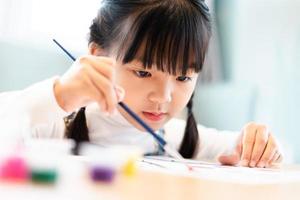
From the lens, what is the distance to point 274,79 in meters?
2.26

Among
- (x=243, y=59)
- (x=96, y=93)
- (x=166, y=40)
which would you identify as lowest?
(x=96, y=93)

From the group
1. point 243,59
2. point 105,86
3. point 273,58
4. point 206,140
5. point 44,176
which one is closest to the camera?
point 44,176

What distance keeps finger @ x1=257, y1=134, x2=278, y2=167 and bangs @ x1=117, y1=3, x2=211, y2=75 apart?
8.0 inches

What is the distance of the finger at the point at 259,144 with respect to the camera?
885mm

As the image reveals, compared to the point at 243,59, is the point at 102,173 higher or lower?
lower

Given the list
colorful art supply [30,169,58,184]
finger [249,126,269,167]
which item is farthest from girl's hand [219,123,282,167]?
colorful art supply [30,169,58,184]

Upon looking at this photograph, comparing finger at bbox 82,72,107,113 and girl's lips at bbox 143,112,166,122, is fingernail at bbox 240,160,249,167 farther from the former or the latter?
finger at bbox 82,72,107,113

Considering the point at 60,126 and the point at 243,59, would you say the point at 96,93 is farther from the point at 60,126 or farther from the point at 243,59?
the point at 243,59

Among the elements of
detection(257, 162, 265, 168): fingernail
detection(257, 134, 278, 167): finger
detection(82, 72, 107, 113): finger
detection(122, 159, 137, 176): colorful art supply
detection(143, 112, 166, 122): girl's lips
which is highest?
detection(82, 72, 107, 113): finger

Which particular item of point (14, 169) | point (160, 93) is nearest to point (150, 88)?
point (160, 93)

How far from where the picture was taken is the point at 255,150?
0.91 meters

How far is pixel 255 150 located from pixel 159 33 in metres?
0.29

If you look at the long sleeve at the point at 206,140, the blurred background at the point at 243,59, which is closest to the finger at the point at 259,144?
the long sleeve at the point at 206,140

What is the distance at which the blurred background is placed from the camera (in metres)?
1.78
